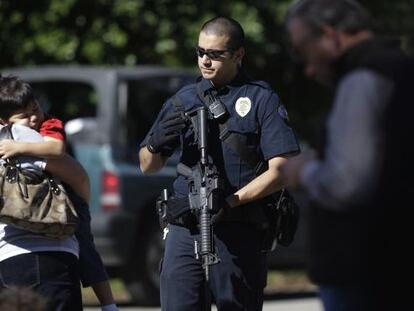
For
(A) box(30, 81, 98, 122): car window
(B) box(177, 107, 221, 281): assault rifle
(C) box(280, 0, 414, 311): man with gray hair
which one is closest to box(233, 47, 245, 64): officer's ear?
(B) box(177, 107, 221, 281): assault rifle

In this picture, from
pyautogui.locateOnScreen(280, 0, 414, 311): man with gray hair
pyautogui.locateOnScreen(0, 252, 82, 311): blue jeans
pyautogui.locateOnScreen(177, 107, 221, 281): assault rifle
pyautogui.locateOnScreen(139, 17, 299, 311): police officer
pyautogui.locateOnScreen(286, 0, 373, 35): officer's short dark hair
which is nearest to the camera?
pyautogui.locateOnScreen(280, 0, 414, 311): man with gray hair

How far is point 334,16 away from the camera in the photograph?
13.6 ft

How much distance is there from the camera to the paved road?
37.1ft

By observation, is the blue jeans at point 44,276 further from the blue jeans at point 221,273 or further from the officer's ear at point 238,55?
the officer's ear at point 238,55

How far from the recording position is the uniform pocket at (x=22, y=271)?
5672 millimetres

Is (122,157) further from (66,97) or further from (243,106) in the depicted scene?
(243,106)

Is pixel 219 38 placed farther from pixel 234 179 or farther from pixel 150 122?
pixel 150 122

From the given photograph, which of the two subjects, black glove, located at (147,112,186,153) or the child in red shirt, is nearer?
the child in red shirt

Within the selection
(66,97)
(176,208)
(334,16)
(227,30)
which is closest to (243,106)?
(227,30)

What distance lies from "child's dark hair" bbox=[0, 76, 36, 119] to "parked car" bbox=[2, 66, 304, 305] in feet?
16.6

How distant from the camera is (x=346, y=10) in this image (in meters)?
4.16

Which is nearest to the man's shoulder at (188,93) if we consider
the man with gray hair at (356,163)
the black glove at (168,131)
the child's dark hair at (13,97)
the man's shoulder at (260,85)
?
the black glove at (168,131)

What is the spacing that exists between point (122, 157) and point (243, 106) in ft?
16.8

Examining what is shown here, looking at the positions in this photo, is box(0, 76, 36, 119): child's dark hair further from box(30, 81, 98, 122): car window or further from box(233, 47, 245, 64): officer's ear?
box(30, 81, 98, 122): car window
